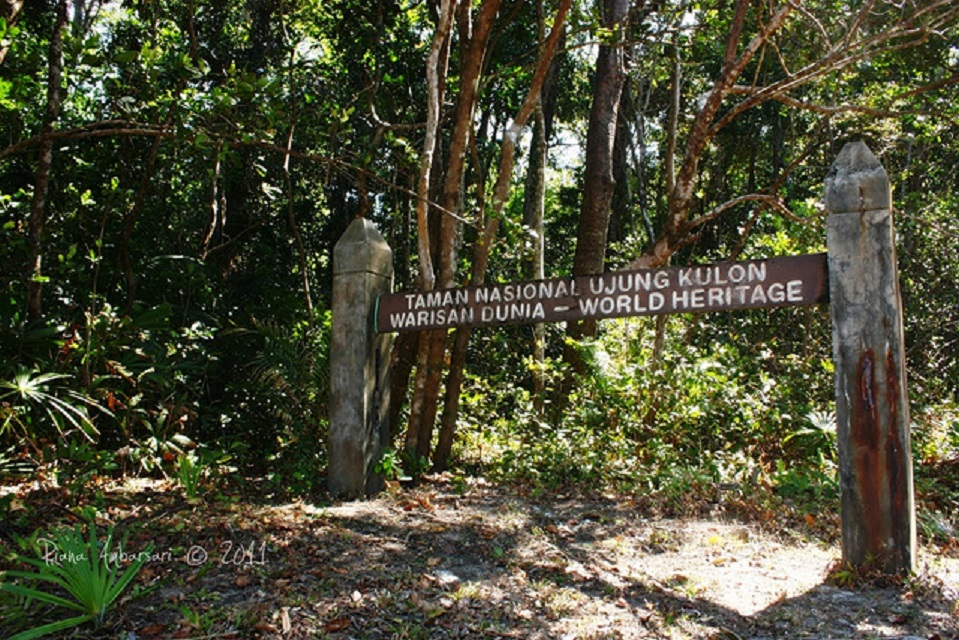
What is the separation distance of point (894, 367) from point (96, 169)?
8372mm

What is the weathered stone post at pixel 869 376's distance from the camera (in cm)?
400

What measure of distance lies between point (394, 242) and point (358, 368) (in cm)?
756

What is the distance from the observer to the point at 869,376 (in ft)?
13.3

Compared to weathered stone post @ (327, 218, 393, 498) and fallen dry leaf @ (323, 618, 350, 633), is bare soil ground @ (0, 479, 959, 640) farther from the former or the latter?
weathered stone post @ (327, 218, 393, 498)

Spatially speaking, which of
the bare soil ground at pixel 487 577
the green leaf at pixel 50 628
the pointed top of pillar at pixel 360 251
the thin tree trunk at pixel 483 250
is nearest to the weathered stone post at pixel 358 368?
the pointed top of pillar at pixel 360 251

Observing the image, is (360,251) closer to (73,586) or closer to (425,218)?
(425,218)

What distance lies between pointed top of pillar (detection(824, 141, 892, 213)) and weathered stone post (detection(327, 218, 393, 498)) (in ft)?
11.3

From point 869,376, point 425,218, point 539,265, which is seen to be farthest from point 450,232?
point 869,376

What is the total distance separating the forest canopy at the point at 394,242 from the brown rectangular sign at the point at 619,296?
904 millimetres

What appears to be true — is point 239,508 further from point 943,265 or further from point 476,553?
point 943,265

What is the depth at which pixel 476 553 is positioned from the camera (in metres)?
4.57

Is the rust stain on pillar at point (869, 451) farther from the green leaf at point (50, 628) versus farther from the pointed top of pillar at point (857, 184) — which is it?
the green leaf at point (50, 628)

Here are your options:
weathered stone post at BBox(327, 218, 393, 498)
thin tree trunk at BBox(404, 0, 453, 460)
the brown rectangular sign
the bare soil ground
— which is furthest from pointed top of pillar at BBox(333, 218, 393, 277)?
the bare soil ground

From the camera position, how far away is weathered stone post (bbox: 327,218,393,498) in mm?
5848
